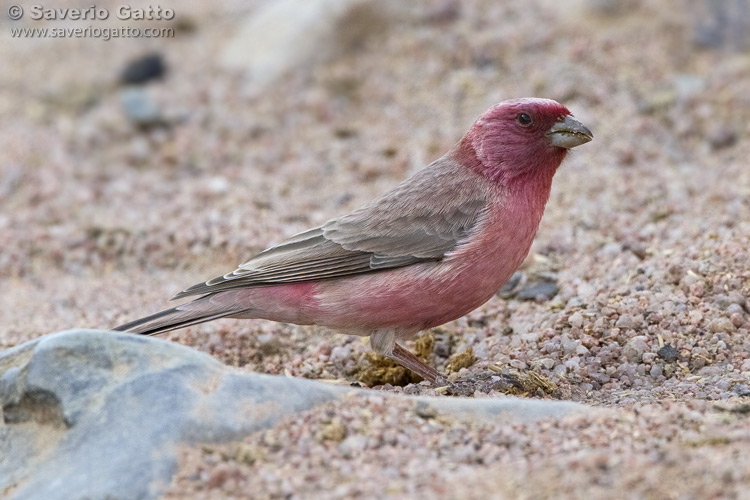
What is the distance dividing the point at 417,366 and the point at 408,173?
347 cm

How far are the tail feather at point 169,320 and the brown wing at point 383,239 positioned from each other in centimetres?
14

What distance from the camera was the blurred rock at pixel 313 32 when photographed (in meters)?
9.97

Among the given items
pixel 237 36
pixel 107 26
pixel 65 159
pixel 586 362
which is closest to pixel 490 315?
pixel 586 362

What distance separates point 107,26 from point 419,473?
30.1ft

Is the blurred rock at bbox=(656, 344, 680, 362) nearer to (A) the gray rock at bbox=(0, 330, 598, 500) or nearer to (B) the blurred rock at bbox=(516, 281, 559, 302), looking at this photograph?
(B) the blurred rock at bbox=(516, 281, 559, 302)

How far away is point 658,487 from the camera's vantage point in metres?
3.21

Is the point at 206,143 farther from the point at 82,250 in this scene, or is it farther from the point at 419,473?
the point at 419,473

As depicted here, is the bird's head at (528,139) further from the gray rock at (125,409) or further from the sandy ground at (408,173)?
the gray rock at (125,409)

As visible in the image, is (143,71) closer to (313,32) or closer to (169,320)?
(313,32)

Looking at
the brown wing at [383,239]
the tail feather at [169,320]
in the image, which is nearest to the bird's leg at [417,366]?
the brown wing at [383,239]

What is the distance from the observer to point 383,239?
5203 mm

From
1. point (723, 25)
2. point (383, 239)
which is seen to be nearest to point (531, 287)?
point (383, 239)

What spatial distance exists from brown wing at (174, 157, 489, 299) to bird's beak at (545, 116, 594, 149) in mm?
482

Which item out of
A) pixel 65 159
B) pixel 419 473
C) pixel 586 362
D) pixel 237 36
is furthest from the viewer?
pixel 237 36
